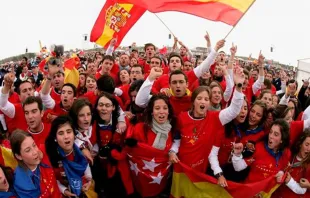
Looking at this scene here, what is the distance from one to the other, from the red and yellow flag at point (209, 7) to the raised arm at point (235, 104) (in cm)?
137

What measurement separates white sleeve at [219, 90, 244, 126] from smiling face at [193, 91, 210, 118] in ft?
0.69

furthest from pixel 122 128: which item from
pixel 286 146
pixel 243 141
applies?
pixel 286 146

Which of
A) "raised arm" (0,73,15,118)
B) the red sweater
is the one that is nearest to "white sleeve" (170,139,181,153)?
the red sweater

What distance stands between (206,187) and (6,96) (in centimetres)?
286

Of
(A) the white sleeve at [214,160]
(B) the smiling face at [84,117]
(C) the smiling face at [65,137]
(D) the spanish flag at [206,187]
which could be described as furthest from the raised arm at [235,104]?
(C) the smiling face at [65,137]

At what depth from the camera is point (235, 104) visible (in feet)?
12.8

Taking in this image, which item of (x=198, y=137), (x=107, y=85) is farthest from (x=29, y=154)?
(x=107, y=85)

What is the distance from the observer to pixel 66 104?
4930 millimetres

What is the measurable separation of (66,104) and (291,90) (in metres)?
4.00

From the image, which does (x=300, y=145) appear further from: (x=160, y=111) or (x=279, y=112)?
(x=160, y=111)

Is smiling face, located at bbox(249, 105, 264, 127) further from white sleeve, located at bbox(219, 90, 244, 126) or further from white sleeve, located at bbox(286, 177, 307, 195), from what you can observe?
white sleeve, located at bbox(286, 177, 307, 195)

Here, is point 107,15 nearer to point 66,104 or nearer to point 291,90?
point 66,104

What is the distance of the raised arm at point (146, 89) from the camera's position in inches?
175

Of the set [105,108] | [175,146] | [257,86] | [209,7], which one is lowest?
[175,146]
